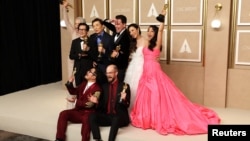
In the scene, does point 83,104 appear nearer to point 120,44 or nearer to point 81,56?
point 81,56

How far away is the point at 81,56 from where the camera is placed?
408 centimetres

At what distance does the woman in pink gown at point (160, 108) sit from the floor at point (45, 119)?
11cm

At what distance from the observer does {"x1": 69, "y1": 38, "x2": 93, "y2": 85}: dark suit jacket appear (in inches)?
161

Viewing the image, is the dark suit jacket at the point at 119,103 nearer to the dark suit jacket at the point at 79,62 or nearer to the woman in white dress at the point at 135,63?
the woman in white dress at the point at 135,63

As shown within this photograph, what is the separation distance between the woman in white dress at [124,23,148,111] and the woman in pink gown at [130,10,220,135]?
0.06 m

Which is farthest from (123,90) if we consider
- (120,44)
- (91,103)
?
(120,44)

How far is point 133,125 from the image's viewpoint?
3.83 metres

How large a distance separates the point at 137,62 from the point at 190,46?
128 cm

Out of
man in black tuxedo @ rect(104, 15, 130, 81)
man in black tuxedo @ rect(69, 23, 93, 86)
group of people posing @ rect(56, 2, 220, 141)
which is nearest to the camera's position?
group of people posing @ rect(56, 2, 220, 141)

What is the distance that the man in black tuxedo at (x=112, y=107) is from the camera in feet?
11.6

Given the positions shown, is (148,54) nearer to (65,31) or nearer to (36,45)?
(65,31)

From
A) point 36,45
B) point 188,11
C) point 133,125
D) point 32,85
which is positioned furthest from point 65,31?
point 133,125

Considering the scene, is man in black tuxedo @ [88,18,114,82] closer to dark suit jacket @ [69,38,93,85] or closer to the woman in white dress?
dark suit jacket @ [69,38,93,85]

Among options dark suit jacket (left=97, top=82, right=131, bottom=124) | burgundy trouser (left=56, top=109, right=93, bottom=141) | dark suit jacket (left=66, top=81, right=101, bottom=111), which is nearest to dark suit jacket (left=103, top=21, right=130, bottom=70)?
dark suit jacket (left=97, top=82, right=131, bottom=124)
